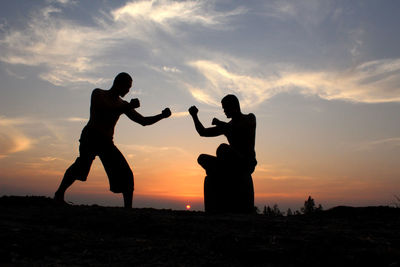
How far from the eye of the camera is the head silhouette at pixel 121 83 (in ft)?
25.6

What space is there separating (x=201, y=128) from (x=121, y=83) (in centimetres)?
193

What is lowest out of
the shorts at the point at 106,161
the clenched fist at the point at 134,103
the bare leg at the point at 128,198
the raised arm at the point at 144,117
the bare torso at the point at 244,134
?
the bare leg at the point at 128,198

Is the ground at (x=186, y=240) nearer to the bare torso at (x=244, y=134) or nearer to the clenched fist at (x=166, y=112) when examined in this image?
the bare torso at (x=244, y=134)

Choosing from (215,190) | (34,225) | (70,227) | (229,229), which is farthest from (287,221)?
(34,225)

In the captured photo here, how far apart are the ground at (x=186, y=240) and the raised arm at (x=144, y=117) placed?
8.62ft

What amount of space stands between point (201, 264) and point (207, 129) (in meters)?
4.88

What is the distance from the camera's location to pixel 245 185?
7.89 m

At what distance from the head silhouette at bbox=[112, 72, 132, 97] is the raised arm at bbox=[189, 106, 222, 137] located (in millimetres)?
1490

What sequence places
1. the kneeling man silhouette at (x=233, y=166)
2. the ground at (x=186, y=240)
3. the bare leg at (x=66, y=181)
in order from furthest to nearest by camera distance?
the kneeling man silhouette at (x=233, y=166)
the bare leg at (x=66, y=181)
the ground at (x=186, y=240)

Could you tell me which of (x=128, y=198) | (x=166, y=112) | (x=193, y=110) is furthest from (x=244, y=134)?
(x=128, y=198)

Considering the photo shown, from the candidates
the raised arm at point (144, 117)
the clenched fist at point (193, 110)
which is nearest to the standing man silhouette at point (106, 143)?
the raised arm at point (144, 117)

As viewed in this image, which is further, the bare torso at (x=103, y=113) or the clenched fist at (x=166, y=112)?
the clenched fist at (x=166, y=112)

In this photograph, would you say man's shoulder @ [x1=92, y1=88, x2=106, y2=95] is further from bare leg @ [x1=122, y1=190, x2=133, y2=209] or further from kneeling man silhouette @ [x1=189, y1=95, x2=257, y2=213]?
kneeling man silhouette @ [x1=189, y1=95, x2=257, y2=213]

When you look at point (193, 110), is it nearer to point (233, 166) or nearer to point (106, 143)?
point (233, 166)
